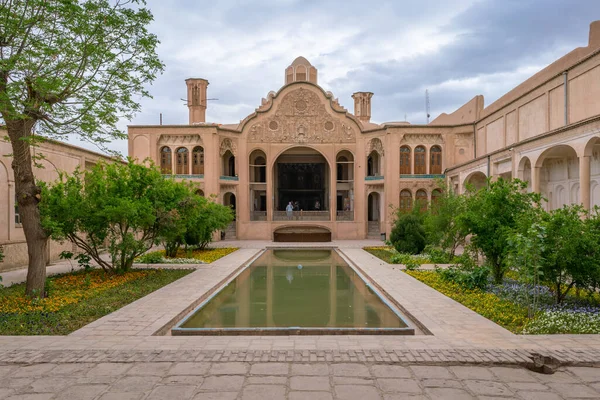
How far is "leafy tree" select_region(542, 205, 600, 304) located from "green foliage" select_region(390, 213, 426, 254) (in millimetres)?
9552

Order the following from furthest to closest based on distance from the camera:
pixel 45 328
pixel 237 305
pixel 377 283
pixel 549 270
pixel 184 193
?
pixel 184 193, pixel 377 283, pixel 237 305, pixel 549 270, pixel 45 328

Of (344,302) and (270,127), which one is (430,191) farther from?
(344,302)

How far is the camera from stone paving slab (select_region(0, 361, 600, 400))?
434cm

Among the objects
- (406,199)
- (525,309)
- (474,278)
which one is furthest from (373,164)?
(525,309)

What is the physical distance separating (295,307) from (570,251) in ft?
17.4

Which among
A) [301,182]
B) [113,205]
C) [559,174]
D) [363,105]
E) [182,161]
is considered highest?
[363,105]

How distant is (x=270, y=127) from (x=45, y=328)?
22277 mm

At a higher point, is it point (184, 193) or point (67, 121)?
point (67, 121)

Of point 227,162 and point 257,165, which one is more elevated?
point 227,162

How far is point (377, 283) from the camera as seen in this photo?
1098 cm

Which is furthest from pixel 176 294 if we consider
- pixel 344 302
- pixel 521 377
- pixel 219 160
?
pixel 219 160

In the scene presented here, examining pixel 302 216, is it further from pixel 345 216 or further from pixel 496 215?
pixel 496 215

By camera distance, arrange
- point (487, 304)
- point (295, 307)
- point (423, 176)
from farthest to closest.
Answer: point (423, 176)
point (295, 307)
point (487, 304)

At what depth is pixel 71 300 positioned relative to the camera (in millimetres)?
8516
